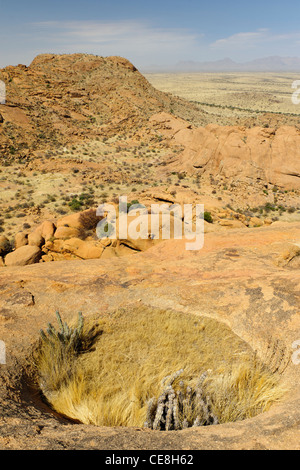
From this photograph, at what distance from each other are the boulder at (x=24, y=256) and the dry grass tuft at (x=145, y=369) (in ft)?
21.9

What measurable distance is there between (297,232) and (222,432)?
8250mm

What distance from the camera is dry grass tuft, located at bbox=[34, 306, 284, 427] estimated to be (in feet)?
12.8

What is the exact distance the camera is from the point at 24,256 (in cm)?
1117

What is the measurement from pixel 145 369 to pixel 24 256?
27.3ft

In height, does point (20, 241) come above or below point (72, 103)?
below

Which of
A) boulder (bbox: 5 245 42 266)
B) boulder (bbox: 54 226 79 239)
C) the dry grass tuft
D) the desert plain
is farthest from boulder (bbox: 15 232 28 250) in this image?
the dry grass tuft

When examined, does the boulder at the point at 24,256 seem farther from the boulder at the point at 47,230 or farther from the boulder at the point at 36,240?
the boulder at the point at 47,230

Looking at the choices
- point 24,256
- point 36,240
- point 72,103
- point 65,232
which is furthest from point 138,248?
point 72,103

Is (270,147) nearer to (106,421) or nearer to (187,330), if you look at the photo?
(187,330)

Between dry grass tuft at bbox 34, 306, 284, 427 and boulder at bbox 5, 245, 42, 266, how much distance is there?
21.9ft

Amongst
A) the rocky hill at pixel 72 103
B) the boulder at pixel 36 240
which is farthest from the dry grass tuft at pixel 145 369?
the rocky hill at pixel 72 103

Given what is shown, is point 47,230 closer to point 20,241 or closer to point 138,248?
point 20,241

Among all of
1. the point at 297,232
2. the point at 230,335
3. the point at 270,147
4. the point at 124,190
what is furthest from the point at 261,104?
the point at 230,335

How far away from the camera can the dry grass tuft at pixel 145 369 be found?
12.8 ft
